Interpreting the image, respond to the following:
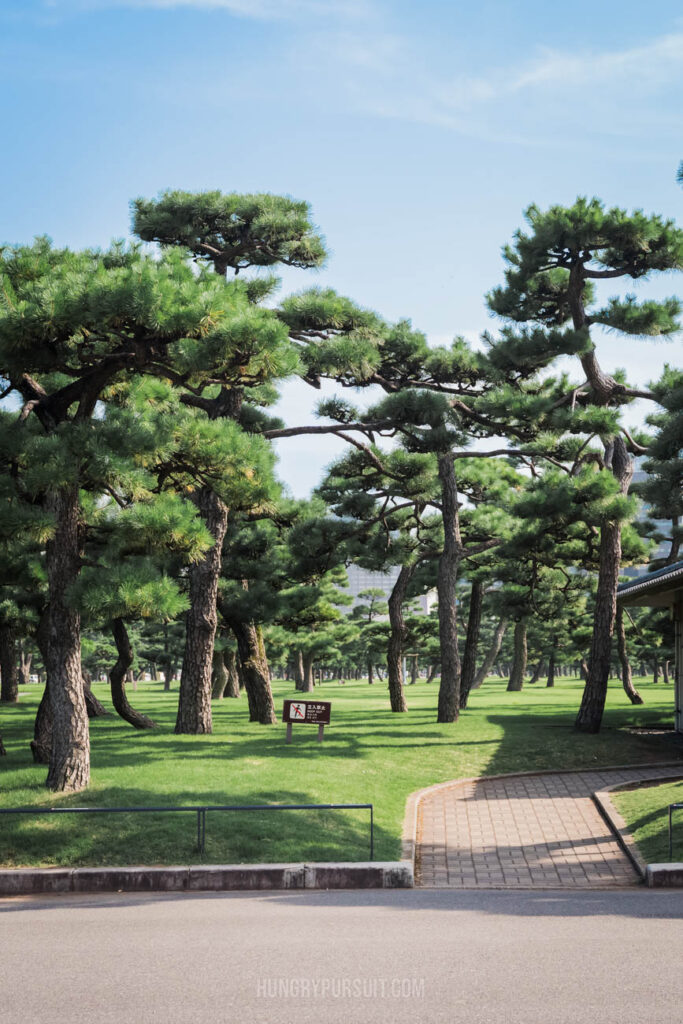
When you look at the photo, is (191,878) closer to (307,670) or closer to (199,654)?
(199,654)

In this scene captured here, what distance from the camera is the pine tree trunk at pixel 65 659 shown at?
11727 millimetres

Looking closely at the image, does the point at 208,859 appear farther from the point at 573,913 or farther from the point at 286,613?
the point at 286,613

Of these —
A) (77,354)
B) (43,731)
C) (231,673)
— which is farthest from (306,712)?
(231,673)

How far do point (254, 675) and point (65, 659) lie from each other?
1114 centimetres

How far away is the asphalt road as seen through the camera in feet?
16.5

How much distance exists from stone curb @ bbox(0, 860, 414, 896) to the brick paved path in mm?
1064

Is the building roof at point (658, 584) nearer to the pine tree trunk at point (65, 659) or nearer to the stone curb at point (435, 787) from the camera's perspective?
the stone curb at point (435, 787)

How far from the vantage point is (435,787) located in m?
14.5

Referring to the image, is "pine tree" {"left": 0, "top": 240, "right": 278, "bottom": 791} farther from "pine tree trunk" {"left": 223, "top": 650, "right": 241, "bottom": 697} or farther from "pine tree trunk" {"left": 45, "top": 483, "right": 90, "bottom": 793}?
"pine tree trunk" {"left": 223, "top": 650, "right": 241, "bottom": 697}

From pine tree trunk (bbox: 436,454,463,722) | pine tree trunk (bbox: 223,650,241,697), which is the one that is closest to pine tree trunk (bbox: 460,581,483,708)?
pine tree trunk (bbox: 436,454,463,722)

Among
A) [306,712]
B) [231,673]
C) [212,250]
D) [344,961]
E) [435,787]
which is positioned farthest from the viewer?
[231,673]

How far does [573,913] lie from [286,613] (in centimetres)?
1649

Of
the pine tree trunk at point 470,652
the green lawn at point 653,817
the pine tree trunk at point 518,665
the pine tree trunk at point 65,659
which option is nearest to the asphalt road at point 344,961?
the green lawn at point 653,817

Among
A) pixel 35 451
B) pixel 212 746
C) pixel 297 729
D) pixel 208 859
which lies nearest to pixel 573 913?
pixel 208 859
